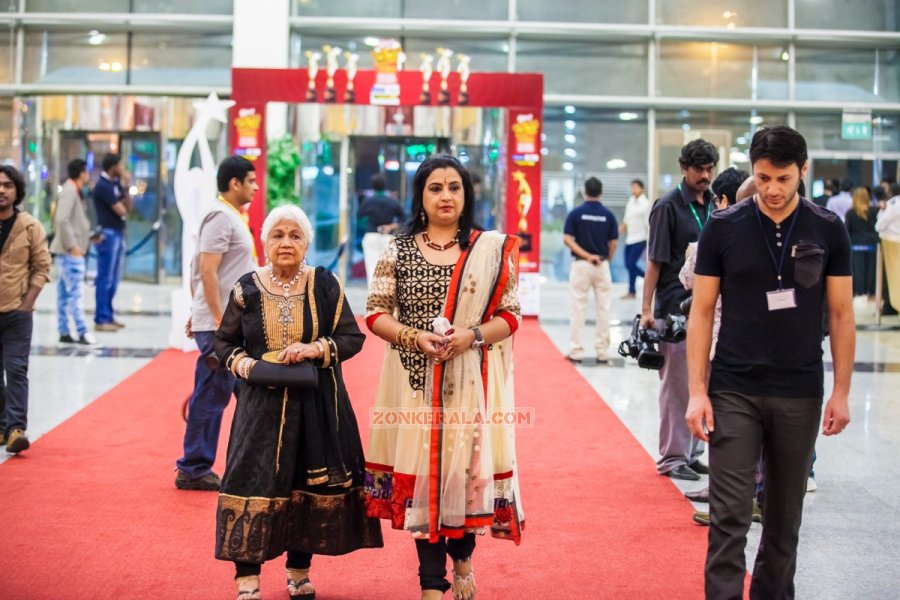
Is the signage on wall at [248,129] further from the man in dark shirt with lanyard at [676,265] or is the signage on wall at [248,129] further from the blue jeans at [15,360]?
the man in dark shirt with lanyard at [676,265]

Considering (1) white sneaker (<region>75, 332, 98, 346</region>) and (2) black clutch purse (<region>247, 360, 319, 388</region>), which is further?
(1) white sneaker (<region>75, 332, 98, 346</region>)

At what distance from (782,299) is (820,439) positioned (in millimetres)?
3726

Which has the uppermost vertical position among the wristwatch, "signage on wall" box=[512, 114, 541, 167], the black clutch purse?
"signage on wall" box=[512, 114, 541, 167]

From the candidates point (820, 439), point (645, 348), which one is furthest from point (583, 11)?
point (645, 348)

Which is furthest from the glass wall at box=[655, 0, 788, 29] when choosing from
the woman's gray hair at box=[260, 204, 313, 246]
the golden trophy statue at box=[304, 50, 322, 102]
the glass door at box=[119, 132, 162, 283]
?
the woman's gray hair at box=[260, 204, 313, 246]

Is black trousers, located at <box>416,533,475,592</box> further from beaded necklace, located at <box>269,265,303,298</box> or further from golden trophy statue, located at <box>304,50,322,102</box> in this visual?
golden trophy statue, located at <box>304,50,322,102</box>

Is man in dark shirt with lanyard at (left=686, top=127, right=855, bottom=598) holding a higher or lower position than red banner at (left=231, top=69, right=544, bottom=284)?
lower

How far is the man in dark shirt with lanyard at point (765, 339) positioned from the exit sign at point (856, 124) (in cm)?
1424

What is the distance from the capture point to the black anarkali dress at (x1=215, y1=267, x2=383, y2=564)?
3.75 meters

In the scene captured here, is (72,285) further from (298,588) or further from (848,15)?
(848,15)

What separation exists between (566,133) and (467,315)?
13.8 meters

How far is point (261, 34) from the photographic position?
55.3 feet

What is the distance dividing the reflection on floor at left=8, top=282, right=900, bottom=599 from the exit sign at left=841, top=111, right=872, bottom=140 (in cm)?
368

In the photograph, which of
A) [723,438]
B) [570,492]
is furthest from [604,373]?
[723,438]
